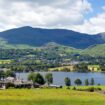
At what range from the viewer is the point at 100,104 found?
59.3m

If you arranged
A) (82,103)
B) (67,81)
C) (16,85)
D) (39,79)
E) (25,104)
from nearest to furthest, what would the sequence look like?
(25,104) < (82,103) < (16,85) < (39,79) < (67,81)

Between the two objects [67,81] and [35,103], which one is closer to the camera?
[35,103]

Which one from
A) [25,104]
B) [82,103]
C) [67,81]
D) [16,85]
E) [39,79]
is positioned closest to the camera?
[25,104]

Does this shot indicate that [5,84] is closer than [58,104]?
No

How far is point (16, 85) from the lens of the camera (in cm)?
13262

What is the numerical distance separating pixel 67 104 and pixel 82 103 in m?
3.06

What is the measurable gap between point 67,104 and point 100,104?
5.22m

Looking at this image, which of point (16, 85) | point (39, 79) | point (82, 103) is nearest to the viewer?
point (82, 103)

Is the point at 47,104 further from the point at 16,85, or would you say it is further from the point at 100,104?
the point at 16,85

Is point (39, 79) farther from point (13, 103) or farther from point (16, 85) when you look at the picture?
point (13, 103)

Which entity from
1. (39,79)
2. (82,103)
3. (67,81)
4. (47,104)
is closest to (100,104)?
(82,103)

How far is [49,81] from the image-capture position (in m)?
200

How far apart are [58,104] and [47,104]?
1727 millimetres

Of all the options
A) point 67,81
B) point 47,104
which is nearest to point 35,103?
point 47,104
